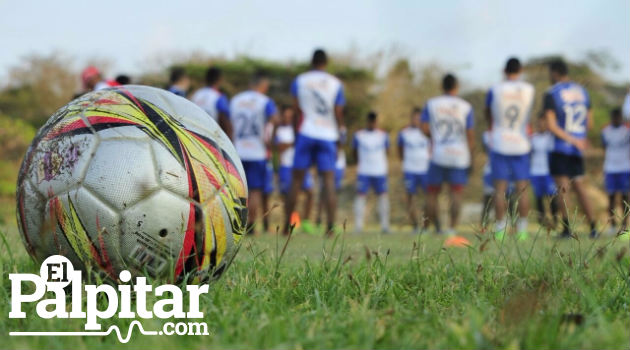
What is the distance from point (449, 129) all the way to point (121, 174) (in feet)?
25.0

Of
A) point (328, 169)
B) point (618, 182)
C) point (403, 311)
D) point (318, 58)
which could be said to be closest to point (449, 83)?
point (318, 58)

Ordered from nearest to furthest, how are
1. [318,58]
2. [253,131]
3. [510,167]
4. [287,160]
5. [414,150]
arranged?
Answer: [318,58] < [510,167] < [253,131] < [414,150] < [287,160]

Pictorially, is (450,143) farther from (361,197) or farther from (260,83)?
(361,197)

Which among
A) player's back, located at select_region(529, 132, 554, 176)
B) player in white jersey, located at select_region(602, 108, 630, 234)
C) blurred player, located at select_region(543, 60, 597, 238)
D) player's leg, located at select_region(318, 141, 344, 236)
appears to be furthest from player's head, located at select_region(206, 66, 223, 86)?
player in white jersey, located at select_region(602, 108, 630, 234)

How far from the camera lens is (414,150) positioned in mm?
13344

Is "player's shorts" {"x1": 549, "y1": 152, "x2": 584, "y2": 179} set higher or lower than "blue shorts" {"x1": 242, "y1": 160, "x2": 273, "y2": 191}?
higher

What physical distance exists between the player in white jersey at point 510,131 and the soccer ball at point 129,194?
640 centimetres

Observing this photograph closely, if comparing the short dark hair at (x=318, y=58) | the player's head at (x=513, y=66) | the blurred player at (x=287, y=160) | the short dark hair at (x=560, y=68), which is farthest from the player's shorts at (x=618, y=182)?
the short dark hair at (x=318, y=58)

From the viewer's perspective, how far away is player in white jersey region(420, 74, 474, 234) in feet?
32.2

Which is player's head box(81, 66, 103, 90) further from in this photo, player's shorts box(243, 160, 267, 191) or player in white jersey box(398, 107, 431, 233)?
player in white jersey box(398, 107, 431, 233)

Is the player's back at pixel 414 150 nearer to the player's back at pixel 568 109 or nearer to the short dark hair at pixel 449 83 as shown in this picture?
the short dark hair at pixel 449 83

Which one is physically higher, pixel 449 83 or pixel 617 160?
pixel 449 83

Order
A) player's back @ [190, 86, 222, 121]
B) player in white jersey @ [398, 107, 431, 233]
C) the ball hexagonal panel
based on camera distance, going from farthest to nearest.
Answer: player in white jersey @ [398, 107, 431, 233], player's back @ [190, 86, 222, 121], the ball hexagonal panel

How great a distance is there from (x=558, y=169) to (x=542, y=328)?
23.4ft
